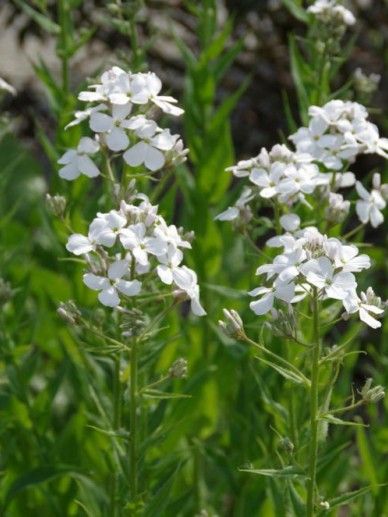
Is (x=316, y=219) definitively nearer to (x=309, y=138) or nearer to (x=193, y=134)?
(x=309, y=138)

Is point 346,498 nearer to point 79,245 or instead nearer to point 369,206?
point 79,245

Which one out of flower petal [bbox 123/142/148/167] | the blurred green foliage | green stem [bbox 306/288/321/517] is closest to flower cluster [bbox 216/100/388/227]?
the blurred green foliage

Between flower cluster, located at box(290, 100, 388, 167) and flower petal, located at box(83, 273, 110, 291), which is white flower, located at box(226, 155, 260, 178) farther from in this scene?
flower petal, located at box(83, 273, 110, 291)

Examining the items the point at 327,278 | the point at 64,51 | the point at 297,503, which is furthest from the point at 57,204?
the point at 64,51

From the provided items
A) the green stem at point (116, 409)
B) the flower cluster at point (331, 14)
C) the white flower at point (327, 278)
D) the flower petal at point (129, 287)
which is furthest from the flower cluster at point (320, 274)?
the flower cluster at point (331, 14)

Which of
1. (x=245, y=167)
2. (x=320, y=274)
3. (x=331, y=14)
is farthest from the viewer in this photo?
(x=331, y=14)

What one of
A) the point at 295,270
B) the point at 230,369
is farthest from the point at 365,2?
the point at 295,270

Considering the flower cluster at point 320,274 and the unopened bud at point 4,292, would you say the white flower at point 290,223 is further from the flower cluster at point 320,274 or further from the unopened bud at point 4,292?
the unopened bud at point 4,292

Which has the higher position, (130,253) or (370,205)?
(130,253)

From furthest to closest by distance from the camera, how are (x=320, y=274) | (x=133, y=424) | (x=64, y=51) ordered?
1. (x=64, y=51)
2. (x=133, y=424)
3. (x=320, y=274)
